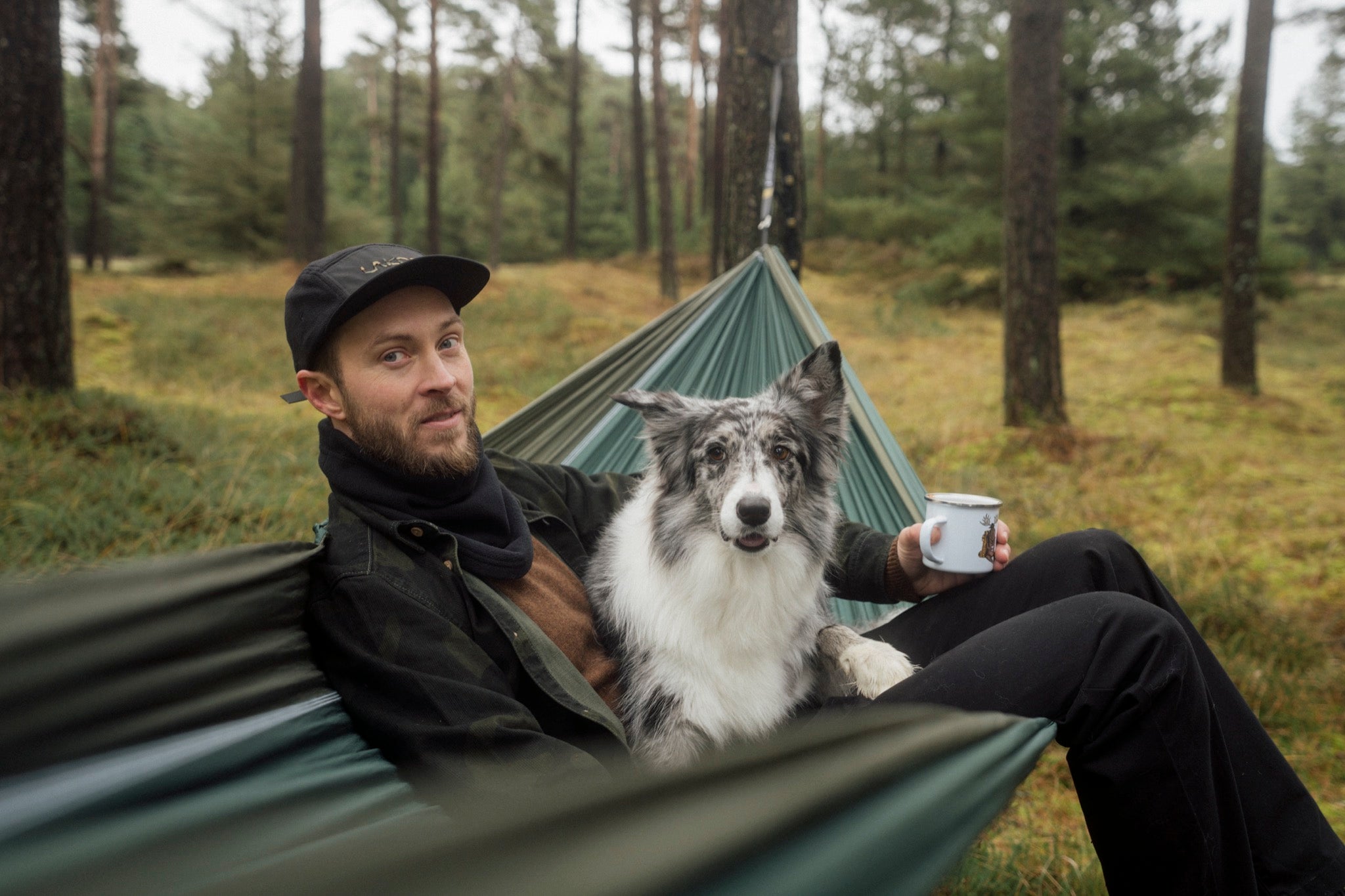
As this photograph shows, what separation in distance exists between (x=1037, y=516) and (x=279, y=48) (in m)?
17.2

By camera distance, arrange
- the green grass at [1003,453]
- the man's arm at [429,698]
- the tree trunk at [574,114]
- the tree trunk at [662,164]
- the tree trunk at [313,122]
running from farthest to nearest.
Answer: the tree trunk at [574,114]
the tree trunk at [662,164]
the tree trunk at [313,122]
the green grass at [1003,453]
the man's arm at [429,698]

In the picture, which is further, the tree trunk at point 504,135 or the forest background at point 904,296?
the tree trunk at point 504,135

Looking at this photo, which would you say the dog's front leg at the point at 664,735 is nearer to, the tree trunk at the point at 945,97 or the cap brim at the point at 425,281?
the cap brim at the point at 425,281

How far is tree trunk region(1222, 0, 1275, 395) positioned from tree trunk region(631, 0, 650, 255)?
36.4 ft

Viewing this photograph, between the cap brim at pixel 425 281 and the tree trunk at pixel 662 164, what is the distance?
10840 millimetres

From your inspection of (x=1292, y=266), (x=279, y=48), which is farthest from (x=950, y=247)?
(x=279, y=48)

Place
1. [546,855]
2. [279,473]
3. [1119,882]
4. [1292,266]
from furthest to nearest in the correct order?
[1292,266] → [279,473] → [1119,882] → [546,855]

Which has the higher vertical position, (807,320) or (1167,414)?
(807,320)

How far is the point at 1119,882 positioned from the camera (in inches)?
51.4

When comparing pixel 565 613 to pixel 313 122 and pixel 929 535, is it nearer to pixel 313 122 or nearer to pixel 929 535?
pixel 929 535

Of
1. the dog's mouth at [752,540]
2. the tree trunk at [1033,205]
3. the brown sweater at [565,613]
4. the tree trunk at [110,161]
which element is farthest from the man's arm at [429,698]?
the tree trunk at [110,161]

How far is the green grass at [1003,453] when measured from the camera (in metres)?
2.71

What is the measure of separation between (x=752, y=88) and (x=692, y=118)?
57.0 feet

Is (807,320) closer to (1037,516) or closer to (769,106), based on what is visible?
(769,106)
